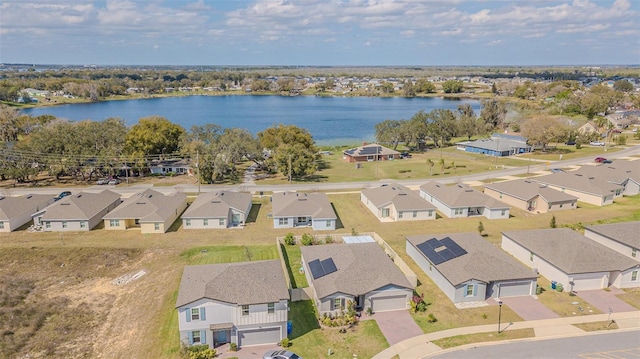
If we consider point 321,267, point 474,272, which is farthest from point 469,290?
point 321,267

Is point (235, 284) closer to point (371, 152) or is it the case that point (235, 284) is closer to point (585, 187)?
point (585, 187)

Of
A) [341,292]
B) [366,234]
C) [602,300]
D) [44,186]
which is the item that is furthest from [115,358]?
[44,186]

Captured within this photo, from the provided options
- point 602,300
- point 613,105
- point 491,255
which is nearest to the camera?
point 602,300

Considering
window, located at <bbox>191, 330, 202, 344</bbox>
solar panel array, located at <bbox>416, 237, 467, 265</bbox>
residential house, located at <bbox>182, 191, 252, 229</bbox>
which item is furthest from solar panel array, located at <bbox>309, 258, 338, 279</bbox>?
residential house, located at <bbox>182, 191, 252, 229</bbox>

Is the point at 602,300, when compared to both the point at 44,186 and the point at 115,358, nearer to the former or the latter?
the point at 115,358

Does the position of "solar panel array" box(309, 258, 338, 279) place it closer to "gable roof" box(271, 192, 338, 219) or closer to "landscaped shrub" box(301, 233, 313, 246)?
"landscaped shrub" box(301, 233, 313, 246)

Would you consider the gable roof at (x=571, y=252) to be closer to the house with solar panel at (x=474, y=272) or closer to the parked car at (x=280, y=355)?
the house with solar panel at (x=474, y=272)
